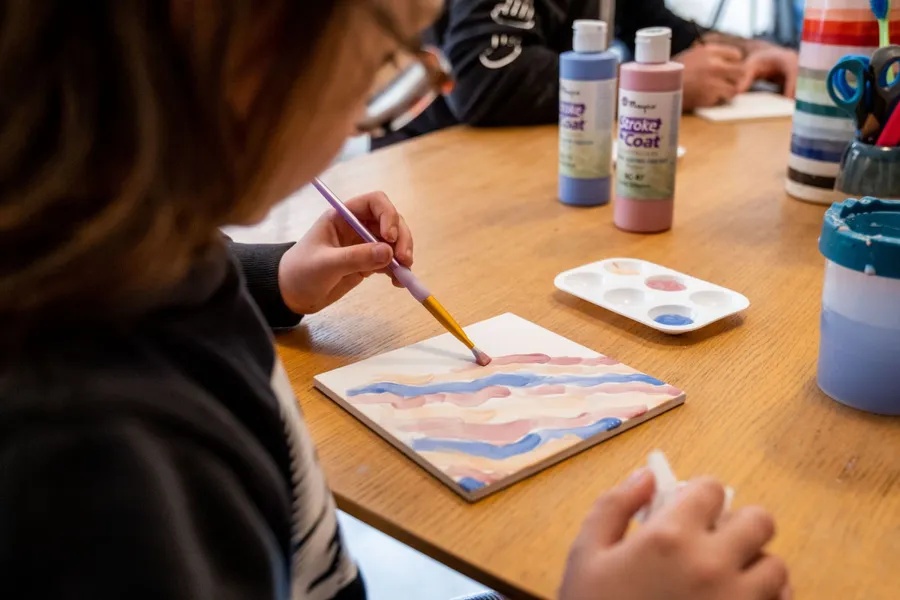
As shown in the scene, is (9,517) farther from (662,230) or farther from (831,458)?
(662,230)

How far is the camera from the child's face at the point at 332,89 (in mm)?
345

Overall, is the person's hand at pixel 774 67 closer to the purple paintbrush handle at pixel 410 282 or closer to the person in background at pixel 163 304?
the purple paintbrush handle at pixel 410 282

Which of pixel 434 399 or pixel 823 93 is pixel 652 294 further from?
pixel 823 93

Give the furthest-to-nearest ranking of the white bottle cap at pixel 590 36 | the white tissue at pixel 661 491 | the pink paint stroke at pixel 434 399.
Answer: the white bottle cap at pixel 590 36
the pink paint stroke at pixel 434 399
the white tissue at pixel 661 491

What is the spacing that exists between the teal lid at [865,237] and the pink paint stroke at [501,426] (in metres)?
0.15

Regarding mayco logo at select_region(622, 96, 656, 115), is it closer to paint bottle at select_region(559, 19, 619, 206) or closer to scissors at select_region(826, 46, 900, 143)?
paint bottle at select_region(559, 19, 619, 206)

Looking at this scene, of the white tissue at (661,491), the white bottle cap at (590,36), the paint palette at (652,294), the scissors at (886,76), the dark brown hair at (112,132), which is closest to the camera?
the dark brown hair at (112,132)

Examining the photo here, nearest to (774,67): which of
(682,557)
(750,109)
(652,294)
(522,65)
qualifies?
(750,109)

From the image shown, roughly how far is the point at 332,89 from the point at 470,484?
0.74 feet

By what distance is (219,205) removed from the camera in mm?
353

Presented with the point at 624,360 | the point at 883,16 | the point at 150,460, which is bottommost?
the point at 624,360

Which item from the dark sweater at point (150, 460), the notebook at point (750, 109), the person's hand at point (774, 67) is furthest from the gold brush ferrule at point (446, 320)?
the person's hand at point (774, 67)

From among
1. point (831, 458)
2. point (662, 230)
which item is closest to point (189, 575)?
point (831, 458)

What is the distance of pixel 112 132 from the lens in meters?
0.32
